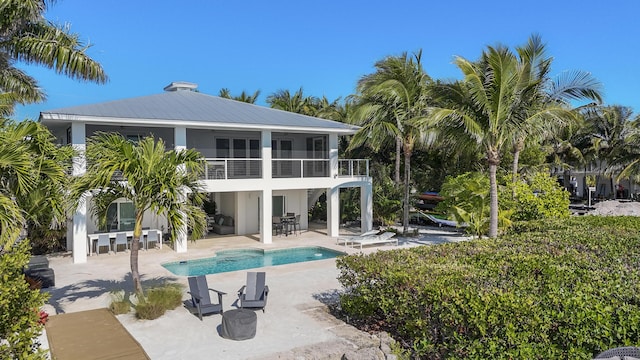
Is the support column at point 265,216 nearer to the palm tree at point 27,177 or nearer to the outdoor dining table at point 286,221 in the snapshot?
the outdoor dining table at point 286,221

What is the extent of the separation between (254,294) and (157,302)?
2227 mm

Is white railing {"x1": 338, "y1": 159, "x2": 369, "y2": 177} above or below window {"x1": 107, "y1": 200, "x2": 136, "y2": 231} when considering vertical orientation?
above

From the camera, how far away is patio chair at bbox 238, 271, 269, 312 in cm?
1038

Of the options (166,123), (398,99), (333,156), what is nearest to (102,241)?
(166,123)

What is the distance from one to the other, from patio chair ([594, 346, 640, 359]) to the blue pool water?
1254 centimetres

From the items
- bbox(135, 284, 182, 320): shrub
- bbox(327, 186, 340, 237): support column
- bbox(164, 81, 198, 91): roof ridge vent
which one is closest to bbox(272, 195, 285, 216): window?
bbox(327, 186, 340, 237): support column

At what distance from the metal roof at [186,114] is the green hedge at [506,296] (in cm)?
1099

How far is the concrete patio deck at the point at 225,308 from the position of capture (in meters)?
8.26

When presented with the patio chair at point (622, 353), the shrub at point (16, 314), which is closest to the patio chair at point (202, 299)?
the shrub at point (16, 314)

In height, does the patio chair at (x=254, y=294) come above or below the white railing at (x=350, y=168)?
below

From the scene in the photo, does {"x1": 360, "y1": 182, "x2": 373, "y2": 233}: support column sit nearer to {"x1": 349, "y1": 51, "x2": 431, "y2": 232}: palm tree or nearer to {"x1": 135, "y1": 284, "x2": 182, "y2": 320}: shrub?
{"x1": 349, "y1": 51, "x2": 431, "y2": 232}: palm tree

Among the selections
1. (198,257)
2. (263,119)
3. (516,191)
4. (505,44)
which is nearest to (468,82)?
(505,44)

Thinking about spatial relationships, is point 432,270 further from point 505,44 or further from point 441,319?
point 505,44

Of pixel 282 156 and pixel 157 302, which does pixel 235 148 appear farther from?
pixel 157 302
